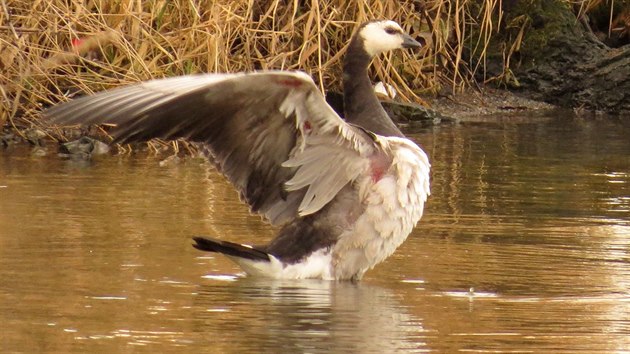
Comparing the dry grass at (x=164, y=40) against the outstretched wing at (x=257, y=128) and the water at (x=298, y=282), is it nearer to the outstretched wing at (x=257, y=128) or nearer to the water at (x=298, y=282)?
the water at (x=298, y=282)

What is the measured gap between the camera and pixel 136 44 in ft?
32.3

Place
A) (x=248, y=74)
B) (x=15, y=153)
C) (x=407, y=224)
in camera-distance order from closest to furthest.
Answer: (x=248, y=74) → (x=407, y=224) → (x=15, y=153)

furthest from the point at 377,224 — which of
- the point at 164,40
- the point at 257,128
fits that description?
the point at 164,40

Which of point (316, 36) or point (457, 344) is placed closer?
point (457, 344)

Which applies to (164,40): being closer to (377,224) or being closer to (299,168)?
(299,168)

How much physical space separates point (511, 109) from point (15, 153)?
497cm

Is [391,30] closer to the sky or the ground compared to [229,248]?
closer to the sky

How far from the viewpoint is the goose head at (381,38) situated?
278 inches

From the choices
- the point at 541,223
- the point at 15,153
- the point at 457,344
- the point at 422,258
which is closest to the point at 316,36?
the point at 15,153

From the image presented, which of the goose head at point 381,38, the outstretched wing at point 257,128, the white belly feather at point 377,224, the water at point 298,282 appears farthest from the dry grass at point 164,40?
the white belly feather at point 377,224

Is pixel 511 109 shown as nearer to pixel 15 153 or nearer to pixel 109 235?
pixel 15 153

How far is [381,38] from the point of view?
717cm

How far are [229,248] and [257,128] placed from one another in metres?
0.50

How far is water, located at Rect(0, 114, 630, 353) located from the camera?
15.9 feet
